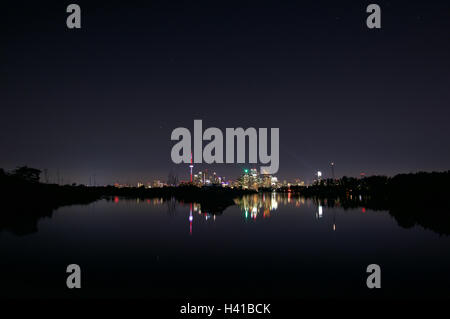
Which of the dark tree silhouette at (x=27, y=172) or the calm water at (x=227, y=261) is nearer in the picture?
the calm water at (x=227, y=261)

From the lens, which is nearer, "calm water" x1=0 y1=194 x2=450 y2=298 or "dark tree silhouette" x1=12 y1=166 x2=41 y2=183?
"calm water" x1=0 y1=194 x2=450 y2=298

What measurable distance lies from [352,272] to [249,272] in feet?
18.0

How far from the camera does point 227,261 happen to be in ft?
64.0

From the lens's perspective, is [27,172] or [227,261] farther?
[27,172]

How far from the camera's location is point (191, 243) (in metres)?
25.0

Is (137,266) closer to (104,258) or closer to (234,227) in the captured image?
(104,258)

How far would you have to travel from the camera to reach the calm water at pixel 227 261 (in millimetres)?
14172

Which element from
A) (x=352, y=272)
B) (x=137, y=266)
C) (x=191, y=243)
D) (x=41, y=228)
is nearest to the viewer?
(x=352, y=272)

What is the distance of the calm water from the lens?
14.2 metres

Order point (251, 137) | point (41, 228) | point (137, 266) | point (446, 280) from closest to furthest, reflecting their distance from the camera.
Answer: point (446, 280), point (137, 266), point (41, 228), point (251, 137)
